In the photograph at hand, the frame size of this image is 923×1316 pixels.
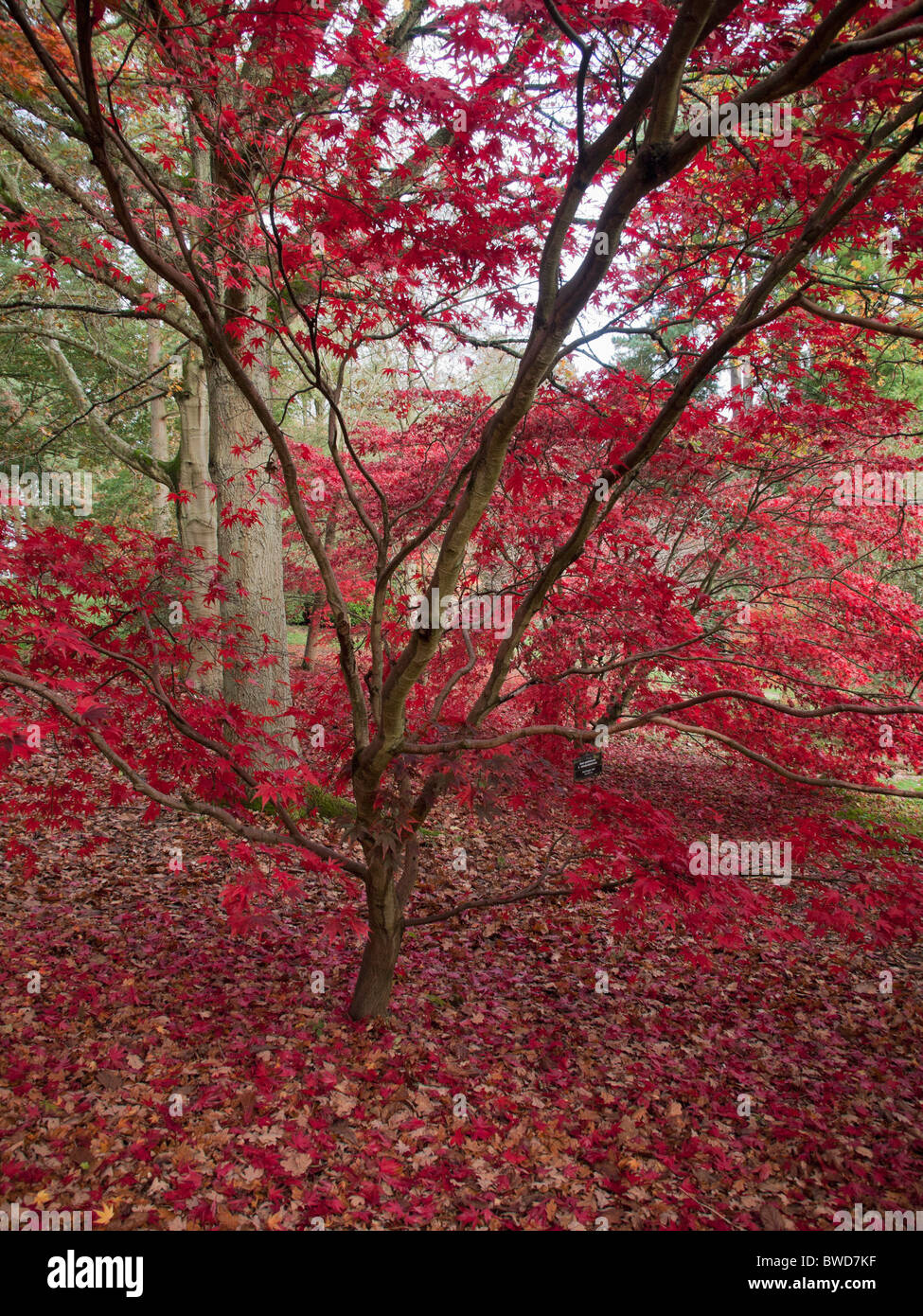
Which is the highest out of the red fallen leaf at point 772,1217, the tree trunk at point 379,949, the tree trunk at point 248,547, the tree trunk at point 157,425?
the tree trunk at point 157,425

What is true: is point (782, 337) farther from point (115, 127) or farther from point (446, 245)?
point (115, 127)

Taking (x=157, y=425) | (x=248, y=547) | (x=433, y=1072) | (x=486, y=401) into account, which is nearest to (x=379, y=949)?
(x=433, y=1072)

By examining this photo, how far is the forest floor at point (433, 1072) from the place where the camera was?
9.21ft

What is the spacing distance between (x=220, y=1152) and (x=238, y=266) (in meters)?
5.17

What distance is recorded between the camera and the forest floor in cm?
281

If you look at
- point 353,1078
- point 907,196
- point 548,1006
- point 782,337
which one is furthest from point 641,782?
point 907,196

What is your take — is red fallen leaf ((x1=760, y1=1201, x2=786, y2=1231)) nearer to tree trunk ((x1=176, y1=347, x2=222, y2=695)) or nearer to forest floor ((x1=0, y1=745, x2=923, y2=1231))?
forest floor ((x1=0, y1=745, x2=923, y2=1231))

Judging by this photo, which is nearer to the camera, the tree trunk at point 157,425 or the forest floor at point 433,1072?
the forest floor at point 433,1072

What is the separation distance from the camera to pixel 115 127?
95.5 inches

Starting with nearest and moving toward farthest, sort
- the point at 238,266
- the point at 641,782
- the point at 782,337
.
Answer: the point at 238,266 → the point at 782,337 → the point at 641,782

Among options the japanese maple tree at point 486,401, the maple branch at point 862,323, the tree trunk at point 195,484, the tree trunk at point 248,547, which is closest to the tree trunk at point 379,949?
the japanese maple tree at point 486,401

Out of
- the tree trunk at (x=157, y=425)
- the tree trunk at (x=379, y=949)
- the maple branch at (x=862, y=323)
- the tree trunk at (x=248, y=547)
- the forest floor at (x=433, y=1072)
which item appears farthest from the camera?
the tree trunk at (x=157, y=425)

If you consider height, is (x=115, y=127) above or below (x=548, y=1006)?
above

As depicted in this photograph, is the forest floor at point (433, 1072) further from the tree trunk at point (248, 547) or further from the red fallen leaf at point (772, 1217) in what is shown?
the tree trunk at point (248, 547)
